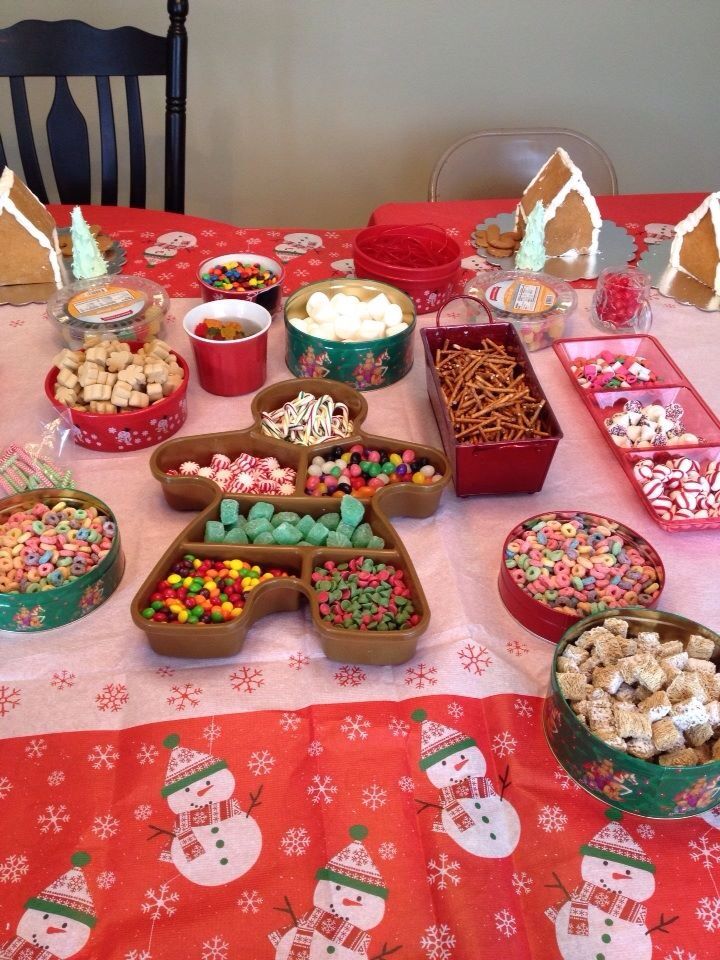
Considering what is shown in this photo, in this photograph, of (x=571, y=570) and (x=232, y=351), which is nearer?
(x=571, y=570)

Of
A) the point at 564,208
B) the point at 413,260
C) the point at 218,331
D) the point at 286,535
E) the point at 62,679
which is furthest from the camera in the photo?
the point at 564,208

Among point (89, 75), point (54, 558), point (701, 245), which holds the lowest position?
point (54, 558)

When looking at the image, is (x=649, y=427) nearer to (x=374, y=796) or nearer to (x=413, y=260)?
(x=413, y=260)

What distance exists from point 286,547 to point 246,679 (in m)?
0.18

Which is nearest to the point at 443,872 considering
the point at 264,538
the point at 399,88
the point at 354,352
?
the point at 264,538

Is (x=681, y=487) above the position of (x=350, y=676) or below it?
above

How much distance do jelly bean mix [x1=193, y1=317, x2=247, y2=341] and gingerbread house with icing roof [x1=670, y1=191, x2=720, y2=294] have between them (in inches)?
39.8

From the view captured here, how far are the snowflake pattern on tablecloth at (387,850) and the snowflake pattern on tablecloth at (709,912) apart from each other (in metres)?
0.30

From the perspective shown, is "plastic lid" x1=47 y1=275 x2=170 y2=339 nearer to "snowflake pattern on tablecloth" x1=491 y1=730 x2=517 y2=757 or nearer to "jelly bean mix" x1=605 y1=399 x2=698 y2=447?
"jelly bean mix" x1=605 y1=399 x2=698 y2=447

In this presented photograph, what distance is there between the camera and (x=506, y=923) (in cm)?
77

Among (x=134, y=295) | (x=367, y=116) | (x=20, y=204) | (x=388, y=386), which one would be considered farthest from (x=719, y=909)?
(x=367, y=116)

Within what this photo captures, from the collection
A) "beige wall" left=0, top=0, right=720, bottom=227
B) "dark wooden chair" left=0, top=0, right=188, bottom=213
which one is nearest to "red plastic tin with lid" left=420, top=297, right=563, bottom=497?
"dark wooden chair" left=0, top=0, right=188, bottom=213

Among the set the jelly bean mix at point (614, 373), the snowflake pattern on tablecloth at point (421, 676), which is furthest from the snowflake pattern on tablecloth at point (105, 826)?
the jelly bean mix at point (614, 373)

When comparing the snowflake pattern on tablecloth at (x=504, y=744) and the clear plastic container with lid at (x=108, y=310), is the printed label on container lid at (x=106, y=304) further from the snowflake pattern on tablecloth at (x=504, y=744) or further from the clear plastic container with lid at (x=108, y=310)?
the snowflake pattern on tablecloth at (x=504, y=744)
